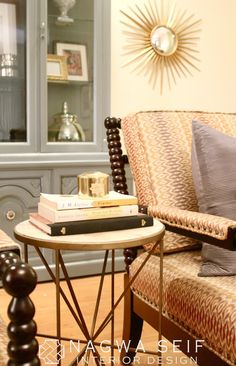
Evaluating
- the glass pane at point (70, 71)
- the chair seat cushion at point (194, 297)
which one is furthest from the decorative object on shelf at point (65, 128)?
the chair seat cushion at point (194, 297)

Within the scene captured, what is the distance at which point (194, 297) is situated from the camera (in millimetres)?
1241

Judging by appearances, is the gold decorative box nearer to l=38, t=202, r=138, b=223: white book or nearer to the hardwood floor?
l=38, t=202, r=138, b=223: white book

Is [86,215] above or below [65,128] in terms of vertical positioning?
below

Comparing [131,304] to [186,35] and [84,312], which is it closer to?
[84,312]

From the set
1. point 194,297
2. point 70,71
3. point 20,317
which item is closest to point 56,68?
point 70,71

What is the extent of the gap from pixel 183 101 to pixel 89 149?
0.97 metres

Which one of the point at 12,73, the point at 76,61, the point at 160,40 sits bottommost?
the point at 12,73

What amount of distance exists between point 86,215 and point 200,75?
2.49 meters

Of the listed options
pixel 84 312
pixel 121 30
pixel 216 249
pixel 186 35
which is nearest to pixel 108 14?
pixel 121 30

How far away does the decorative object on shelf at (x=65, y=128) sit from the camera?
2.75 metres

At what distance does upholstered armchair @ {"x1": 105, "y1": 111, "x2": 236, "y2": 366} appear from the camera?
3.83 ft

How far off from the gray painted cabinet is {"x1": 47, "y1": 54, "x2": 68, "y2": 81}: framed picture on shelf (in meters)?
0.03

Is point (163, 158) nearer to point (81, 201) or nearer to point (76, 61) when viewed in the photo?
point (81, 201)

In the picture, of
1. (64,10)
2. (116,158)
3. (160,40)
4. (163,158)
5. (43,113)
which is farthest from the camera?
(160,40)
